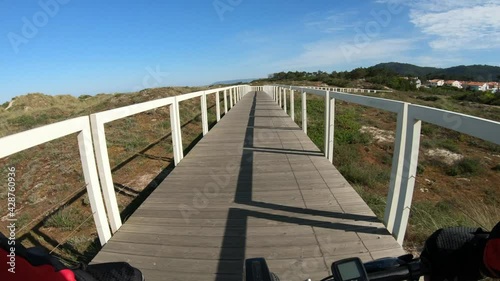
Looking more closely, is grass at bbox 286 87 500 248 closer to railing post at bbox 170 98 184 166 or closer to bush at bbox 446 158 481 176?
bush at bbox 446 158 481 176

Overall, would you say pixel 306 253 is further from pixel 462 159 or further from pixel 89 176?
pixel 462 159

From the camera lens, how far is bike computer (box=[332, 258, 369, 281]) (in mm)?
1038

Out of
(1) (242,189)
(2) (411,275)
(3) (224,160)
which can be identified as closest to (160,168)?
(3) (224,160)

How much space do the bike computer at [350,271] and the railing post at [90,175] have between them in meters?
2.09

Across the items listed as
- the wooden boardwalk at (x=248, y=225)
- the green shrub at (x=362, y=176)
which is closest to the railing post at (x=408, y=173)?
the wooden boardwalk at (x=248, y=225)

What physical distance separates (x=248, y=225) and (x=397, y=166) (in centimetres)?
141

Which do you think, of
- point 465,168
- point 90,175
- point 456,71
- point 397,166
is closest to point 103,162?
point 90,175

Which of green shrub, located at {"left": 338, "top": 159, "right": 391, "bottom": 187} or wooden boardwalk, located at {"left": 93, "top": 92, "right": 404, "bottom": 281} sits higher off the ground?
wooden boardwalk, located at {"left": 93, "top": 92, "right": 404, "bottom": 281}

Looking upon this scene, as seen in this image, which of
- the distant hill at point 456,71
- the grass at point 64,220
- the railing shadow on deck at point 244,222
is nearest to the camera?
the railing shadow on deck at point 244,222

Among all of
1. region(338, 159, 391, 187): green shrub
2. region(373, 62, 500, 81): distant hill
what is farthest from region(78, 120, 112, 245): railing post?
region(373, 62, 500, 81): distant hill

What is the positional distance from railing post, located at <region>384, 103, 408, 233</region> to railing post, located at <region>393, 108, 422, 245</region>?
0.16 ft

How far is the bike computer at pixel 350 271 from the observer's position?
40.9 inches

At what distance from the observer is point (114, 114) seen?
3.00 meters

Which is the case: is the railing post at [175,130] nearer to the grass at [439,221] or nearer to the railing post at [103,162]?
the railing post at [103,162]
